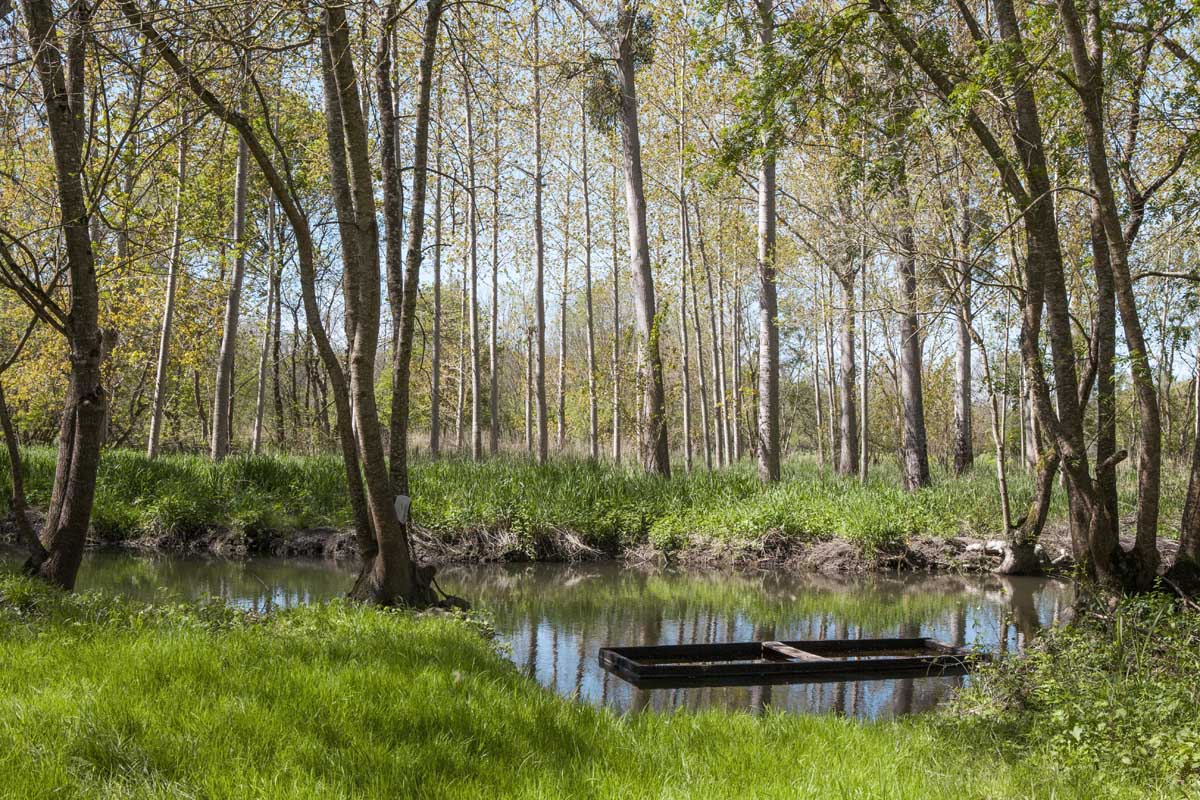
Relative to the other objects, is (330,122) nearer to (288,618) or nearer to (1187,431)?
(288,618)

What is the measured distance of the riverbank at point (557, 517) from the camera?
14.0m

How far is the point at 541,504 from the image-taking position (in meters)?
14.4

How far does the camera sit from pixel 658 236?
88.6 feet

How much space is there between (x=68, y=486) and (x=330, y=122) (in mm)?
3447

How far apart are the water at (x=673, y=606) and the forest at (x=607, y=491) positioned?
89mm

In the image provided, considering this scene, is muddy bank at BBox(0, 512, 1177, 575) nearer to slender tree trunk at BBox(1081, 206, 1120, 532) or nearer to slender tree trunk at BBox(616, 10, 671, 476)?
slender tree trunk at BBox(616, 10, 671, 476)

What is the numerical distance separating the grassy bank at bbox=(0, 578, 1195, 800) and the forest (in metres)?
0.03

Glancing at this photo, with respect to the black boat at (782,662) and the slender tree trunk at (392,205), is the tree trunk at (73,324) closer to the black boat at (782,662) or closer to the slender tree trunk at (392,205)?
the slender tree trunk at (392,205)

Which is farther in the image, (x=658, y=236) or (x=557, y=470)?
(x=658, y=236)

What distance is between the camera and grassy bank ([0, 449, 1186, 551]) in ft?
46.3

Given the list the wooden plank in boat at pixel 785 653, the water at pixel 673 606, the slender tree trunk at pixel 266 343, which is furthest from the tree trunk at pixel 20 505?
the slender tree trunk at pixel 266 343

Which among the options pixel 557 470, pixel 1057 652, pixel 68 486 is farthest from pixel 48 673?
pixel 557 470

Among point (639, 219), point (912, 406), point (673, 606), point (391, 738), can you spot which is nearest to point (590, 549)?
point (673, 606)

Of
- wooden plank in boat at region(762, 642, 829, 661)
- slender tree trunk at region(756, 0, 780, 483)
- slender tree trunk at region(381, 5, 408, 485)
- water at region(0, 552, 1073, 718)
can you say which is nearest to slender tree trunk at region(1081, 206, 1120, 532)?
water at region(0, 552, 1073, 718)
